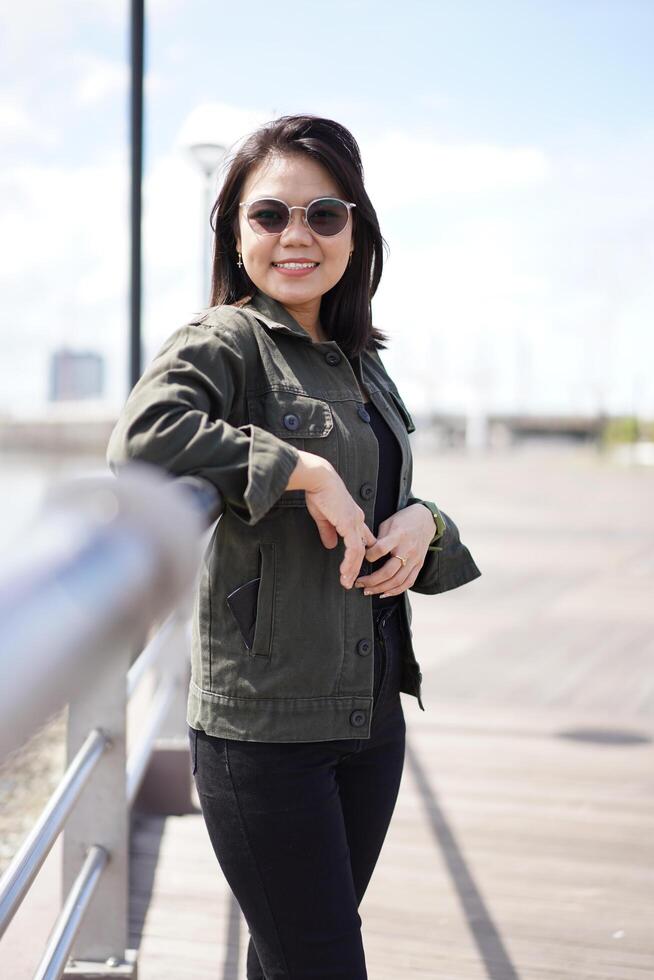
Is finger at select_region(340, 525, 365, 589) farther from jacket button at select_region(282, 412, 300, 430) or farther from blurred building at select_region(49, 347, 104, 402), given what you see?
blurred building at select_region(49, 347, 104, 402)

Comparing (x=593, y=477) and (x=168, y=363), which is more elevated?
(x=168, y=363)

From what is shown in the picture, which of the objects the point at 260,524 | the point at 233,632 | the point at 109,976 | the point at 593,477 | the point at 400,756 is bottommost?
the point at 593,477

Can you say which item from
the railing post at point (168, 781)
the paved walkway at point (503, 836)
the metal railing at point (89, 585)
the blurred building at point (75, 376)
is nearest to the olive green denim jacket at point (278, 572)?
the metal railing at point (89, 585)

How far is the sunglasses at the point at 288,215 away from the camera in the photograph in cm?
161

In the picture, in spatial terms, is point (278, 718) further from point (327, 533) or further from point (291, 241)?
point (291, 241)

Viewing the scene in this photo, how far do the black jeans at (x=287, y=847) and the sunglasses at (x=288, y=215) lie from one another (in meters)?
0.72

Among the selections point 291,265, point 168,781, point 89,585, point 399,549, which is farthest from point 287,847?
point 168,781

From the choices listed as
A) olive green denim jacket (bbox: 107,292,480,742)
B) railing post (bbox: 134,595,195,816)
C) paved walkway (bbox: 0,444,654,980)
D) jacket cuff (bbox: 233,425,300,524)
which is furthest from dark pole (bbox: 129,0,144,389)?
jacket cuff (bbox: 233,425,300,524)

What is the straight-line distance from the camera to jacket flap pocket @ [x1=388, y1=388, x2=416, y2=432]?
1.78m

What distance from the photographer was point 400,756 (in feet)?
5.52

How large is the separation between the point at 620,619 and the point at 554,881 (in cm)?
512

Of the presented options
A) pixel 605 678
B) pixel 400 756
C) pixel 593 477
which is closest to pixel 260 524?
pixel 400 756

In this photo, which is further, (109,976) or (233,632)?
(109,976)

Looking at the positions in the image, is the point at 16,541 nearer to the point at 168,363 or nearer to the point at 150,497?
the point at 150,497
